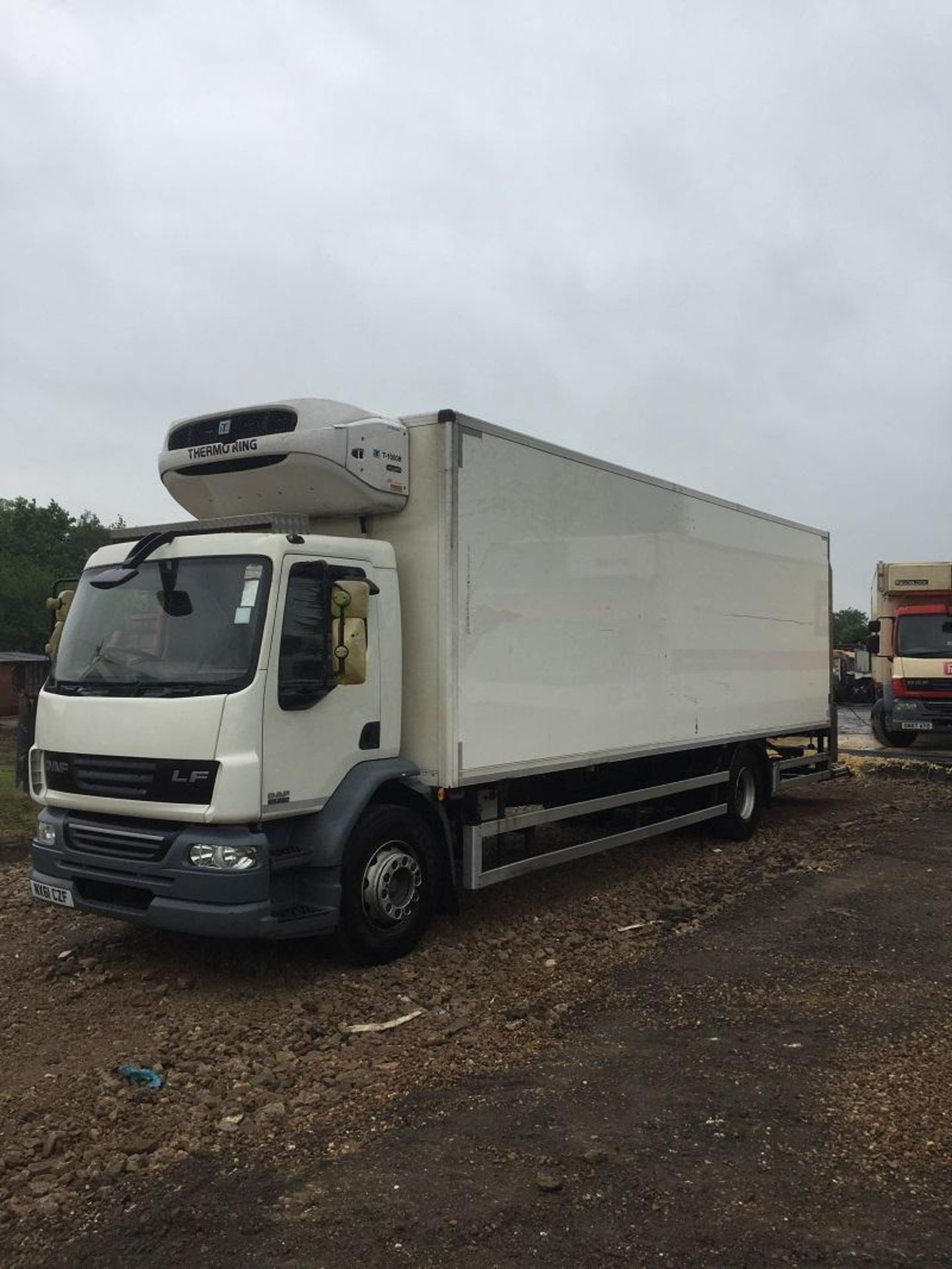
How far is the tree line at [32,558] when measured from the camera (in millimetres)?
50156

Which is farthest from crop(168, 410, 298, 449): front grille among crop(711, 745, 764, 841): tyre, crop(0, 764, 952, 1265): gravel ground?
crop(711, 745, 764, 841): tyre

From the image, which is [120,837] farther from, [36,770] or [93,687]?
[36,770]

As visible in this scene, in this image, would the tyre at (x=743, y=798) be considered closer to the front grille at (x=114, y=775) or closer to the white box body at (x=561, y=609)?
the white box body at (x=561, y=609)

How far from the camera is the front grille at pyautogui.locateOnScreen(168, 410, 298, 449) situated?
6.01 metres

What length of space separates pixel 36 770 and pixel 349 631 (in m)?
2.23

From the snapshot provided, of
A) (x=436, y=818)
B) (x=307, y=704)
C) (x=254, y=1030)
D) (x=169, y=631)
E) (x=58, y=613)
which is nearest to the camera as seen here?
(x=254, y=1030)

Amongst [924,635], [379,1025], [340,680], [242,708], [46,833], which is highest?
[924,635]

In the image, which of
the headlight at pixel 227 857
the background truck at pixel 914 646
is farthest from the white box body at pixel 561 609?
the background truck at pixel 914 646

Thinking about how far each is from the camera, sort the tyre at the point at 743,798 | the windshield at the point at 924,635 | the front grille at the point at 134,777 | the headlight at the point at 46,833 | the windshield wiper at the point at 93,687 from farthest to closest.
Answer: the windshield at the point at 924,635
the tyre at the point at 743,798
the headlight at the point at 46,833
the windshield wiper at the point at 93,687
the front grille at the point at 134,777

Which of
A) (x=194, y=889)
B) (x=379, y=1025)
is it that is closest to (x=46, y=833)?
(x=194, y=889)

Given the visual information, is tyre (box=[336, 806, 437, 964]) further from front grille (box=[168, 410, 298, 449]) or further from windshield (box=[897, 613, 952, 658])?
windshield (box=[897, 613, 952, 658])

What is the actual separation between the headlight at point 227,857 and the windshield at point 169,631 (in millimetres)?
817

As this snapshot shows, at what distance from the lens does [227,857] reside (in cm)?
503

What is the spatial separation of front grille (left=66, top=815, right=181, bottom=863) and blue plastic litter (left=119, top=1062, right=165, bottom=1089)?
1.08 m
